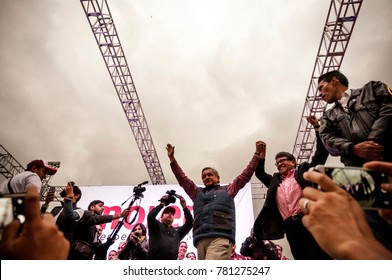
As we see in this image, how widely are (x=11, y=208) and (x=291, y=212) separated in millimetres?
1763

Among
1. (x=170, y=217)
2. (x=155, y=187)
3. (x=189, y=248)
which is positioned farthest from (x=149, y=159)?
(x=170, y=217)

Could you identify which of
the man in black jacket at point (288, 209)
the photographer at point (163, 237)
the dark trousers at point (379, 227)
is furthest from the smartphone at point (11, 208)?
the photographer at point (163, 237)

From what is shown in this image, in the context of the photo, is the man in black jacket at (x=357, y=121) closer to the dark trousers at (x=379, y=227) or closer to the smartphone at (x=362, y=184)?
the dark trousers at (x=379, y=227)

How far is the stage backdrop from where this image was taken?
5.87 metres

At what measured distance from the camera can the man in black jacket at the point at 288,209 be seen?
172 centimetres

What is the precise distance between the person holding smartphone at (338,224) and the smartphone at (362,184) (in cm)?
2

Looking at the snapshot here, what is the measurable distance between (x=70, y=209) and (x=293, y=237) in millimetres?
1843

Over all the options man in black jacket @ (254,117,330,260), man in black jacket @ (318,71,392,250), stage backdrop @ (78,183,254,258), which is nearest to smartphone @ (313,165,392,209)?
man in black jacket @ (318,71,392,250)

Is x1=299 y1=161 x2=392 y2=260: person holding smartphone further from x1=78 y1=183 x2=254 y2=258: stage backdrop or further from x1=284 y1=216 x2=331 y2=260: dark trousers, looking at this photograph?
x1=78 y1=183 x2=254 y2=258: stage backdrop

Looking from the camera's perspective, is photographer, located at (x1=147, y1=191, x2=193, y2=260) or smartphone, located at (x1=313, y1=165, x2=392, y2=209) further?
photographer, located at (x1=147, y1=191, x2=193, y2=260)

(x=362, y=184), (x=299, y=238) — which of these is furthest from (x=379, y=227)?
(x=299, y=238)

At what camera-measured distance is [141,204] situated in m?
6.28

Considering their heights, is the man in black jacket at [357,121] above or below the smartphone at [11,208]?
above
